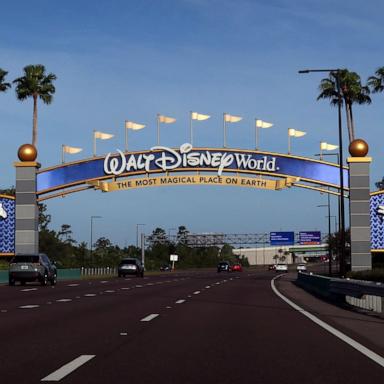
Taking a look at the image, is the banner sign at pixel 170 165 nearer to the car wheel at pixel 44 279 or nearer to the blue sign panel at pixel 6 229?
the blue sign panel at pixel 6 229

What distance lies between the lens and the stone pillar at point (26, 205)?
55531 millimetres

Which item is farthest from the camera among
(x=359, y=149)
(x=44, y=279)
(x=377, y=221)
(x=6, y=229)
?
(x=6, y=229)

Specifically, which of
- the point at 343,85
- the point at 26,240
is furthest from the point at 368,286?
the point at 343,85

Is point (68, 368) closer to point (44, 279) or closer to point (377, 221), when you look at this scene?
point (44, 279)

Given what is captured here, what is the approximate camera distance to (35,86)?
2724 inches

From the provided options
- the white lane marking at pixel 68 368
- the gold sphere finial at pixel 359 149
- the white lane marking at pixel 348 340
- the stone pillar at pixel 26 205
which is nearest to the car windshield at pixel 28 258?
the stone pillar at pixel 26 205

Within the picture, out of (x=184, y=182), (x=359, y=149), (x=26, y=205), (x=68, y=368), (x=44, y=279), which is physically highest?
(x=359, y=149)

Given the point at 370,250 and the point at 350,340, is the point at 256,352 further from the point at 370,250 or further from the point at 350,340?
the point at 370,250

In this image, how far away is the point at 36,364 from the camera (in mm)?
10039

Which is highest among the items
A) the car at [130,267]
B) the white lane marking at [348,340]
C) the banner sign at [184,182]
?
the banner sign at [184,182]

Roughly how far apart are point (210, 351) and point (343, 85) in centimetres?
5873

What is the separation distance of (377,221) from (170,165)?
52.4 feet

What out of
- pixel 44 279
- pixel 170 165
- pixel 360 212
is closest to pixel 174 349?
pixel 44 279

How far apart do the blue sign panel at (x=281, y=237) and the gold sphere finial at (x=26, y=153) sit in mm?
60444
